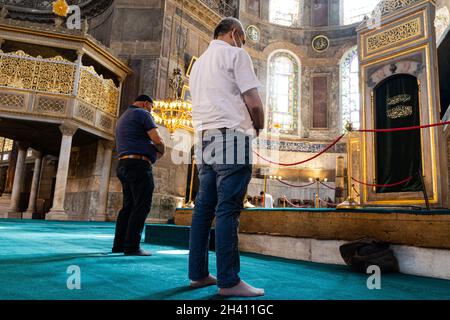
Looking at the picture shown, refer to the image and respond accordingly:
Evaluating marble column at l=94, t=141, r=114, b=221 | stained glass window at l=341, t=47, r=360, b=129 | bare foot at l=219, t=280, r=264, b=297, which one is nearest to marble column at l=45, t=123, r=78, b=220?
marble column at l=94, t=141, r=114, b=221

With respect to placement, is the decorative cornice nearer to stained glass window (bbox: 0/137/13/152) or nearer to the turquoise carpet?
stained glass window (bbox: 0/137/13/152)

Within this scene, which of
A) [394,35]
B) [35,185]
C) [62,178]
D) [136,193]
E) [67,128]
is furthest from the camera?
[35,185]

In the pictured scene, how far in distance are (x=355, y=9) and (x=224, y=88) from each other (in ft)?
53.4

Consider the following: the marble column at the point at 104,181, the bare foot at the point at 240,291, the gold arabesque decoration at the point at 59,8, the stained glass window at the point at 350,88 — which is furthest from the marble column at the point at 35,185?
the bare foot at the point at 240,291

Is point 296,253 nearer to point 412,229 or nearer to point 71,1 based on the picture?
point 412,229

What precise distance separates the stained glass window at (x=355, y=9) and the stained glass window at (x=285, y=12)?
214cm

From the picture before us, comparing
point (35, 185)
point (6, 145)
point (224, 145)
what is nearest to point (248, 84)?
point (224, 145)

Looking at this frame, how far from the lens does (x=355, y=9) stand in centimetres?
1545

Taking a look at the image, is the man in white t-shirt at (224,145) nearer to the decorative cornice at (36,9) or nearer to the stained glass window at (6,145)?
the decorative cornice at (36,9)

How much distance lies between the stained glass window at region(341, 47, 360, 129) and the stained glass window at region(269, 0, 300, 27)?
3.08 meters

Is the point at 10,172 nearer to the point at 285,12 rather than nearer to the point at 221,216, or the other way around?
the point at 285,12

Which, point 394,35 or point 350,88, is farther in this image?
point 350,88

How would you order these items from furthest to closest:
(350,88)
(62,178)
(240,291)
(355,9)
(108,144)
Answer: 1. (355,9)
2. (350,88)
3. (108,144)
4. (62,178)
5. (240,291)
